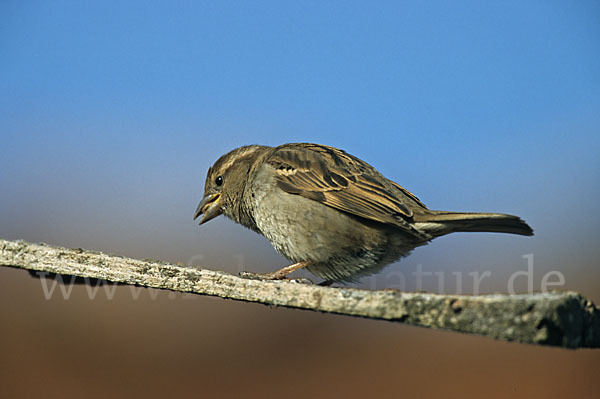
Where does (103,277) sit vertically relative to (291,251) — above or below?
A: below

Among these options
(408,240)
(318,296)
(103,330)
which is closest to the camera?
(318,296)

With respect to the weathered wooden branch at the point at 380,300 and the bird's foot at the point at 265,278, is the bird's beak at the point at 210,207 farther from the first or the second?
the weathered wooden branch at the point at 380,300

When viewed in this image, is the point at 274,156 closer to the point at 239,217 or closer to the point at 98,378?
the point at 239,217

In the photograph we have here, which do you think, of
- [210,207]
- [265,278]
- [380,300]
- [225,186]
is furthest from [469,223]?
[210,207]

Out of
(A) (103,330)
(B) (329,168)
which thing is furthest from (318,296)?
(A) (103,330)

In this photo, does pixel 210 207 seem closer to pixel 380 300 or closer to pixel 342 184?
pixel 342 184

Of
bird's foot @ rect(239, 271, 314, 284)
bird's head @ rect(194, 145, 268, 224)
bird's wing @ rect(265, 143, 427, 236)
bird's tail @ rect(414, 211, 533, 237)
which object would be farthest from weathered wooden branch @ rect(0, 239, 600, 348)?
bird's head @ rect(194, 145, 268, 224)

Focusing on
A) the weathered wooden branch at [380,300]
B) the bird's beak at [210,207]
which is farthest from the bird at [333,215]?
the weathered wooden branch at [380,300]
